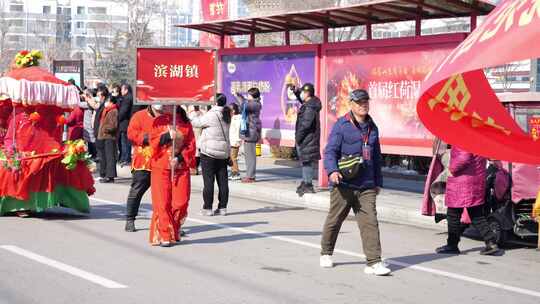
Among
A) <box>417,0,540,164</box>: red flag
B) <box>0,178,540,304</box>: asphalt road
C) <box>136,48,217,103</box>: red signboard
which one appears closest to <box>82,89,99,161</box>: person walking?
<box>0,178,540,304</box>: asphalt road

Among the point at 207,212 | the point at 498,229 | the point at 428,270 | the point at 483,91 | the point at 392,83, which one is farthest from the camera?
the point at 392,83

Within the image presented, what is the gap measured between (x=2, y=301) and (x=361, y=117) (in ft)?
12.3

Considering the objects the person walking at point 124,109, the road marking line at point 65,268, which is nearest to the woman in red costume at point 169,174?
the road marking line at point 65,268

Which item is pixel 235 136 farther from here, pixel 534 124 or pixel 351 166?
pixel 351 166

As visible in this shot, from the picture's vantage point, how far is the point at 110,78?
5203cm

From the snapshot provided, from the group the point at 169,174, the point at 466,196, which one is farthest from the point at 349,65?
the point at 169,174

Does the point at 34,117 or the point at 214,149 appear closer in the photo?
the point at 34,117

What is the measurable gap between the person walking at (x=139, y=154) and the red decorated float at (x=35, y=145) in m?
1.29

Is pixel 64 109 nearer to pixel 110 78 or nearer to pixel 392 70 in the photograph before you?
pixel 392 70

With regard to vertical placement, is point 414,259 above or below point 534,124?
below

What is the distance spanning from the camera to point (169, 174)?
35.1 feet

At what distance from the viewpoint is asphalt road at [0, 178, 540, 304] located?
802cm

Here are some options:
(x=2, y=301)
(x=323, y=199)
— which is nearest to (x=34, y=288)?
(x=2, y=301)

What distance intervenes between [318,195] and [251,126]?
9.31ft
